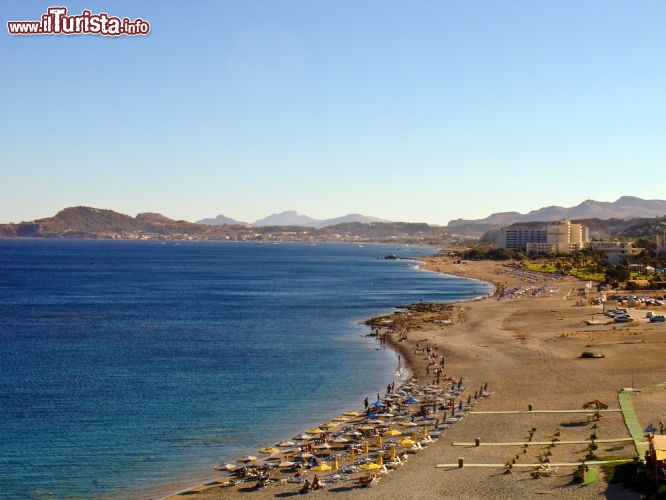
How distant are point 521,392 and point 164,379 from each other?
21.1 metres

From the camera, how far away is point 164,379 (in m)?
45.8

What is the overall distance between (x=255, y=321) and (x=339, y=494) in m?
49.0

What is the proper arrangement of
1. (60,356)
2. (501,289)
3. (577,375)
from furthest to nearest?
(501,289) → (60,356) → (577,375)

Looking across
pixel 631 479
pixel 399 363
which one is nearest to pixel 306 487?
pixel 631 479

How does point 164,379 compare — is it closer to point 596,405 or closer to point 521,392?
point 521,392

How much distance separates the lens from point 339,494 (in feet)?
83.3

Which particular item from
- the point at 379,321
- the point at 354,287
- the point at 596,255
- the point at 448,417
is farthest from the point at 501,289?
the point at 448,417

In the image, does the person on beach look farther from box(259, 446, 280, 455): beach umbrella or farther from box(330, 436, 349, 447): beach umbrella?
box(330, 436, 349, 447): beach umbrella

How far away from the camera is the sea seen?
30.0m

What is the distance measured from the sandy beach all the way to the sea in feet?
13.3

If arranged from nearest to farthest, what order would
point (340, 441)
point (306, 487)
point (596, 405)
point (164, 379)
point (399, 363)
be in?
point (306, 487) < point (340, 441) < point (596, 405) < point (164, 379) < point (399, 363)

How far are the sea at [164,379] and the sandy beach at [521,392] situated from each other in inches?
159

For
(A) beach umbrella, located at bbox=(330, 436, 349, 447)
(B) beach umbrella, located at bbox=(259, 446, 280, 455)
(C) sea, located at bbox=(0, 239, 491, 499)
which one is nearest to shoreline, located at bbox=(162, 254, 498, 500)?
(C) sea, located at bbox=(0, 239, 491, 499)

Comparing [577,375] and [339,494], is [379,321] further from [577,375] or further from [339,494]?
[339,494]
